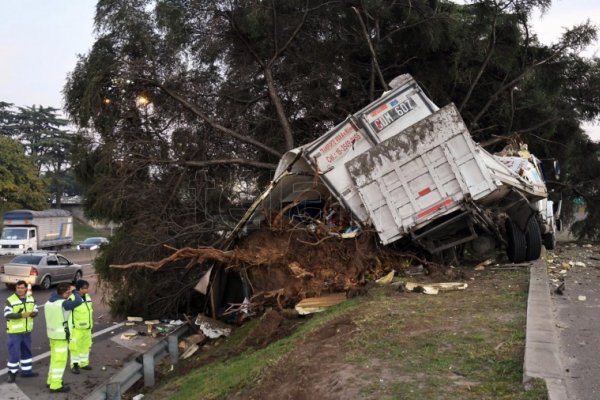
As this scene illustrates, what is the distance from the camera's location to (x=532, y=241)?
968 centimetres

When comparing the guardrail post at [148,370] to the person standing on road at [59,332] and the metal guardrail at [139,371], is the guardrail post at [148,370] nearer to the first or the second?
the metal guardrail at [139,371]

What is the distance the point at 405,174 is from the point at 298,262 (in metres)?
2.04

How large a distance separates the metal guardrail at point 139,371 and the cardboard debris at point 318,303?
1757 mm

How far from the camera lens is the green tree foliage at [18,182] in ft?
132

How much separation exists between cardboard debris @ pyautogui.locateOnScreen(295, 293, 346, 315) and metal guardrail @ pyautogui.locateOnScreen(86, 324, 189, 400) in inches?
69.2

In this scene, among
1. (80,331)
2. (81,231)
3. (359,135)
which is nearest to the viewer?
(80,331)

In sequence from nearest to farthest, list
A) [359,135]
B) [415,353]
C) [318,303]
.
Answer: [415,353] < [318,303] < [359,135]

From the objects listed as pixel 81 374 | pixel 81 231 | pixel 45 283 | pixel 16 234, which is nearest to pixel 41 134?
pixel 81 231

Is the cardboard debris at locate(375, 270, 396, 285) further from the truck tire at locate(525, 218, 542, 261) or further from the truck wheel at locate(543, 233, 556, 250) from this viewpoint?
the truck wheel at locate(543, 233, 556, 250)

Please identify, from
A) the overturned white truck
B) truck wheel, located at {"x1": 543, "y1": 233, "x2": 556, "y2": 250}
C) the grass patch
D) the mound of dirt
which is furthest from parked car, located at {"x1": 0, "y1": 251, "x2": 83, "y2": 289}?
truck wheel, located at {"x1": 543, "y1": 233, "x2": 556, "y2": 250}

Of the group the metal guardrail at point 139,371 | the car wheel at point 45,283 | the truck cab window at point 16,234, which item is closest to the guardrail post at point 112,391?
the metal guardrail at point 139,371

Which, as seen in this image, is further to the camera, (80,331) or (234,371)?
(80,331)

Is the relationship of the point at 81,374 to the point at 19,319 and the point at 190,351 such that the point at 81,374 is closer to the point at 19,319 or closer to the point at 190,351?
the point at 19,319

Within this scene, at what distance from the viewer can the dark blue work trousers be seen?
7098mm
